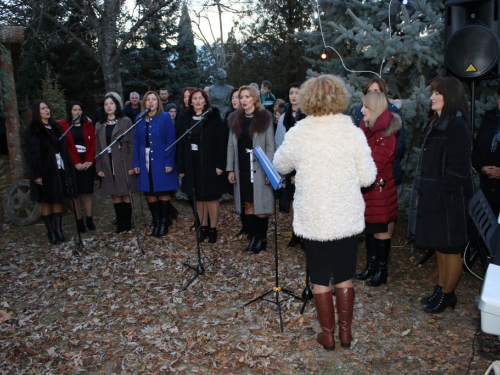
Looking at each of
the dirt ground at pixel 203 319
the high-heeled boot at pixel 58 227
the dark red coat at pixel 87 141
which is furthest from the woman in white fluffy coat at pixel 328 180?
the high-heeled boot at pixel 58 227

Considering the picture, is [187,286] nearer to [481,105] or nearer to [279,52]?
[481,105]

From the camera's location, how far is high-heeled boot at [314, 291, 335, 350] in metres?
3.54

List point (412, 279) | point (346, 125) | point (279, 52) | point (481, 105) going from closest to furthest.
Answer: point (346, 125) → point (412, 279) → point (481, 105) → point (279, 52)

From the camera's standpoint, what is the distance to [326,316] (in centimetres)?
357

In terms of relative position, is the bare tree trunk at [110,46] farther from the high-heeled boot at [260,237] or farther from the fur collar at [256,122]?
the high-heeled boot at [260,237]

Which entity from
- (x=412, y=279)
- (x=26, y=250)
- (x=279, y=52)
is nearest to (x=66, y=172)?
(x=26, y=250)

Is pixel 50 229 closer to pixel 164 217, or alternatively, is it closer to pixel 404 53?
pixel 164 217

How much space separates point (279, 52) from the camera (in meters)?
22.5

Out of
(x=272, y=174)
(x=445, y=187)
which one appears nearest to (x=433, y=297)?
(x=445, y=187)

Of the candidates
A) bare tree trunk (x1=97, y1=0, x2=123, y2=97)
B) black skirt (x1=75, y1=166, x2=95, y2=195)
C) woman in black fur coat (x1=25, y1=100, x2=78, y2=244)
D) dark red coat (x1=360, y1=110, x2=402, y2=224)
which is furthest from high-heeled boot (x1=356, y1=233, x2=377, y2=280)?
bare tree trunk (x1=97, y1=0, x2=123, y2=97)

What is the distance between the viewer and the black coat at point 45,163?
6559mm

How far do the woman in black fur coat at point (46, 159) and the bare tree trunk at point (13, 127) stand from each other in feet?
5.36

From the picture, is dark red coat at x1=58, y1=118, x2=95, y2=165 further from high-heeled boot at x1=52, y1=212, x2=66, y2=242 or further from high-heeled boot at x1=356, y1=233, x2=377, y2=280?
high-heeled boot at x1=356, y1=233, x2=377, y2=280

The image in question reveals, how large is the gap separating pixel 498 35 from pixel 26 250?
6.92 metres
